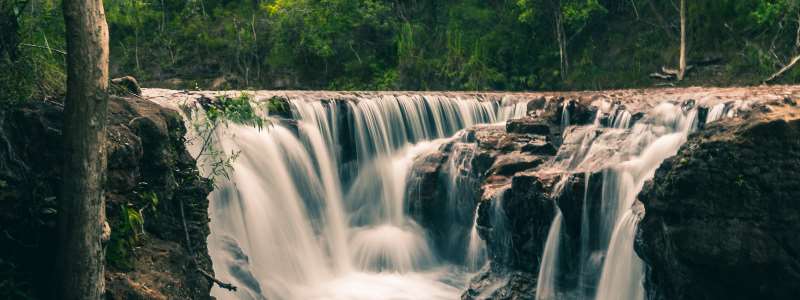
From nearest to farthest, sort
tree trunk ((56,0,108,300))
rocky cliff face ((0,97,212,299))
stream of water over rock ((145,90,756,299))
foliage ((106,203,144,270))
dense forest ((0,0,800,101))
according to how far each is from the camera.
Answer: tree trunk ((56,0,108,300)) < rocky cliff face ((0,97,212,299)) < foliage ((106,203,144,270)) < stream of water over rock ((145,90,756,299)) < dense forest ((0,0,800,101))

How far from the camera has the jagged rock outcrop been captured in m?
8.73

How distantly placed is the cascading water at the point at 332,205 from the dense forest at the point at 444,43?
7291mm

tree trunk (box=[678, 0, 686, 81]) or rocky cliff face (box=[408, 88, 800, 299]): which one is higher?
tree trunk (box=[678, 0, 686, 81])

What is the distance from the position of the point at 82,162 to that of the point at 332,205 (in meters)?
9.22

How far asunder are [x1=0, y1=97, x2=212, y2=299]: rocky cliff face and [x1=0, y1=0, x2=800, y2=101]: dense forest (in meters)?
16.5

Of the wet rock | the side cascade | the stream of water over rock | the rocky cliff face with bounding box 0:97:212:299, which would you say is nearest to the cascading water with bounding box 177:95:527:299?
the stream of water over rock

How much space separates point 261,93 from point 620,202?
9233 mm

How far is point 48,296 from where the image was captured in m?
7.59

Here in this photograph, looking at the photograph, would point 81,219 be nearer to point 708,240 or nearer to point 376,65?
point 708,240

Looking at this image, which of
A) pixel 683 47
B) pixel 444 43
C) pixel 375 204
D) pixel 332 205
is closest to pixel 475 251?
pixel 375 204

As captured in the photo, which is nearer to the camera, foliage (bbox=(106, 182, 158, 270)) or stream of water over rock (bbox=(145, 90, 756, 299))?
foliage (bbox=(106, 182, 158, 270))

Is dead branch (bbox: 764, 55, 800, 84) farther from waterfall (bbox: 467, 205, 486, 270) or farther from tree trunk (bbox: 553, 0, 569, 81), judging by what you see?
waterfall (bbox: 467, 205, 486, 270)

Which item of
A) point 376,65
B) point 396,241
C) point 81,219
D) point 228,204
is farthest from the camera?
point 376,65

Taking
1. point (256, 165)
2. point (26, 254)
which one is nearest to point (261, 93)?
point (256, 165)
